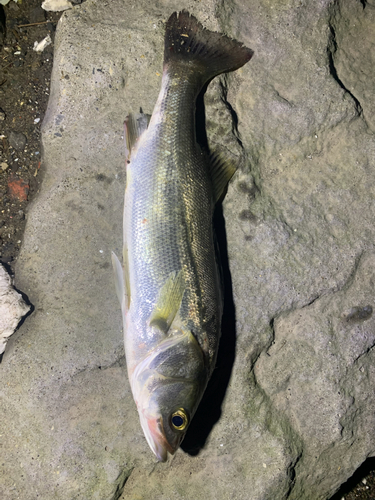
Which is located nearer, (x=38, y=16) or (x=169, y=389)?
(x=169, y=389)

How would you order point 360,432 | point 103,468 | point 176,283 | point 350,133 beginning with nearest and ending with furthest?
1. point 176,283
2. point 103,468
3. point 360,432
4. point 350,133

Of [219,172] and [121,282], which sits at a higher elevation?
[219,172]

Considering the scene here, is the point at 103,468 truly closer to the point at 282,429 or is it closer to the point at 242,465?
the point at 242,465

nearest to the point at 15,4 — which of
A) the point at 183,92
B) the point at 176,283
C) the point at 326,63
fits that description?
the point at 183,92

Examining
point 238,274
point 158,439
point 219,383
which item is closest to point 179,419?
point 158,439

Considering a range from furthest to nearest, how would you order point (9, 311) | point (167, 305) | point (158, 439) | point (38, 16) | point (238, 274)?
point (38, 16) → point (238, 274) → point (9, 311) → point (167, 305) → point (158, 439)

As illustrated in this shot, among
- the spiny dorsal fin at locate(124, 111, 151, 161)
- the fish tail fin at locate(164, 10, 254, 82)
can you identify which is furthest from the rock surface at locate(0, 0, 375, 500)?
the spiny dorsal fin at locate(124, 111, 151, 161)

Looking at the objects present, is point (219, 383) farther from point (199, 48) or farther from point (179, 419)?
point (199, 48)
